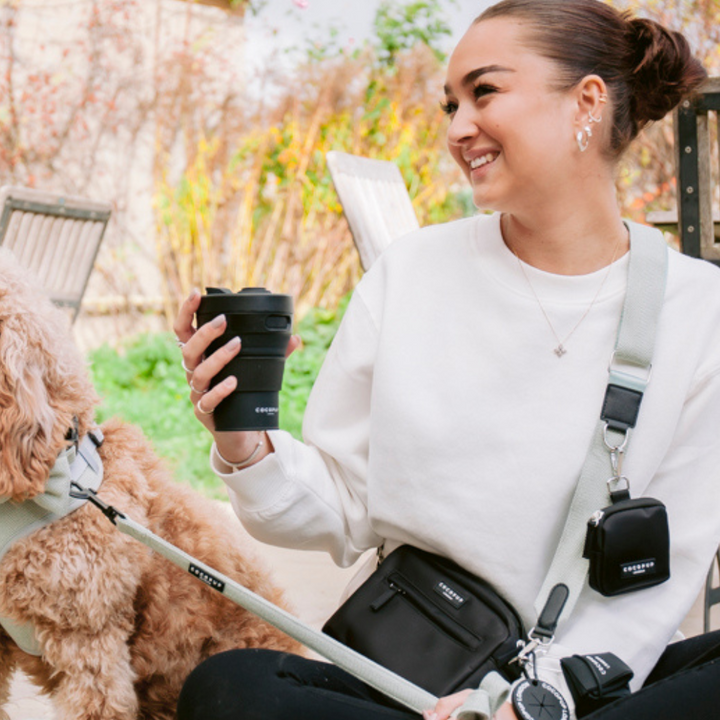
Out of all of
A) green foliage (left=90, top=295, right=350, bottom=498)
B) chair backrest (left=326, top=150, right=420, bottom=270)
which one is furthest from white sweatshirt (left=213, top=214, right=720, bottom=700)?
green foliage (left=90, top=295, right=350, bottom=498)

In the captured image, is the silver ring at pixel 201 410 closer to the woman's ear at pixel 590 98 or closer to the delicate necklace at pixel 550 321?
the delicate necklace at pixel 550 321

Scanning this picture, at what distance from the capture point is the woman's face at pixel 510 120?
1.68m

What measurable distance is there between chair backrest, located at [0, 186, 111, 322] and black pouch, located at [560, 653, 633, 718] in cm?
337

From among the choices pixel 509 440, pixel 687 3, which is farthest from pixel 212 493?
A: pixel 687 3

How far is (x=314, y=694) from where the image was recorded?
1.50 metres

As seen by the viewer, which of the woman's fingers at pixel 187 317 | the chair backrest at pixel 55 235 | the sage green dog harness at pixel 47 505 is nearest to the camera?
the woman's fingers at pixel 187 317

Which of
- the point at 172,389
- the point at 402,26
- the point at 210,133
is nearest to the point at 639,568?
the point at 172,389

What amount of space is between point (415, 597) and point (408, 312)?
555 mm

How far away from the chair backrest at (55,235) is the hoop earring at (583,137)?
3.12m

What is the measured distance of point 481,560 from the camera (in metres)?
1.68

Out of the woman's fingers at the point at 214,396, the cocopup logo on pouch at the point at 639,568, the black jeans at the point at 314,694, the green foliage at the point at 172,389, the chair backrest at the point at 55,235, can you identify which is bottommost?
the green foliage at the point at 172,389

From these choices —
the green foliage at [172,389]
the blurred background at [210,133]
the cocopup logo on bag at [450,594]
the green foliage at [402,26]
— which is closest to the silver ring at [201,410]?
the cocopup logo on bag at [450,594]

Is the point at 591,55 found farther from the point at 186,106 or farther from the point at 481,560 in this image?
the point at 186,106

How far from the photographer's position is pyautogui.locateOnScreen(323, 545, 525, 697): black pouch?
159cm
